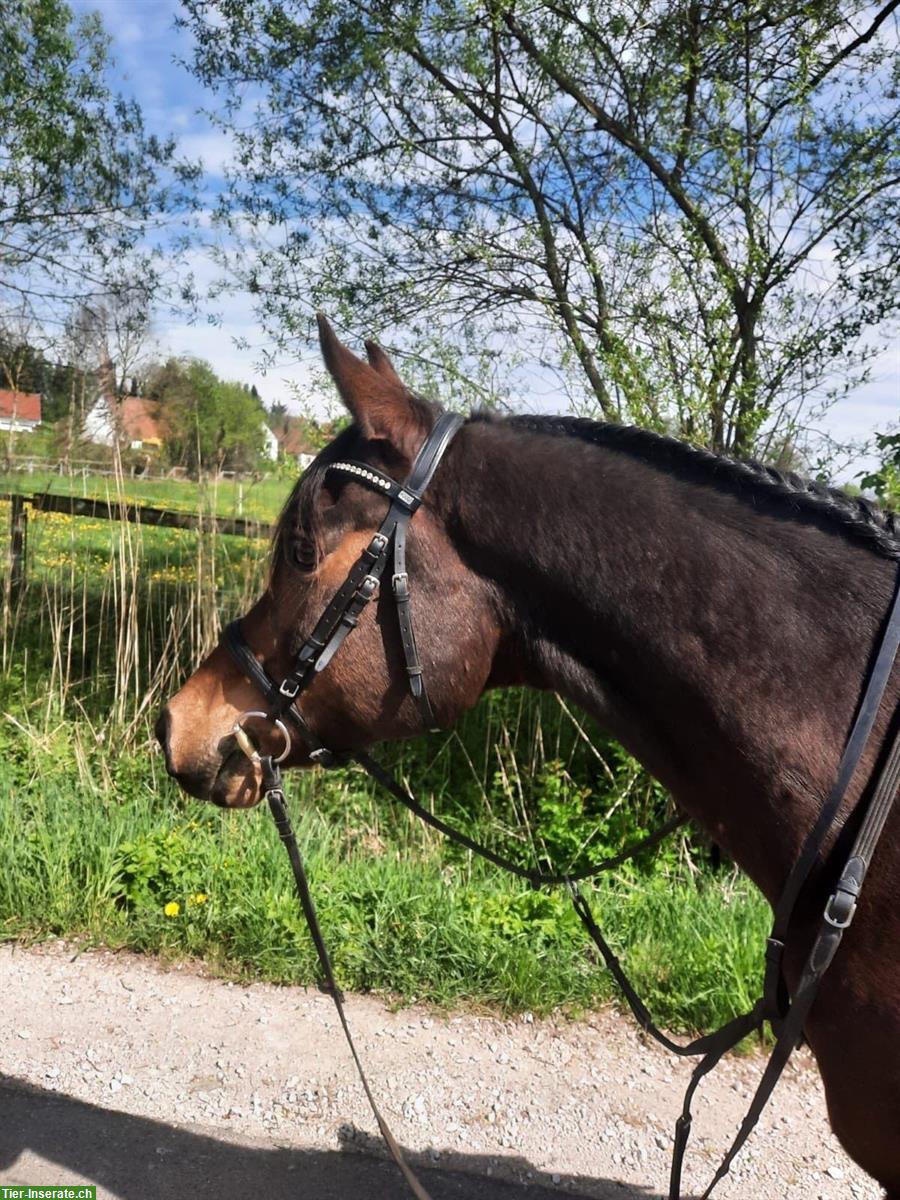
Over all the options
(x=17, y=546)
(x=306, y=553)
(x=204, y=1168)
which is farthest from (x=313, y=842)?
(x=17, y=546)

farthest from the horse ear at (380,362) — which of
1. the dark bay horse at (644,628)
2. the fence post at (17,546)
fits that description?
the fence post at (17,546)

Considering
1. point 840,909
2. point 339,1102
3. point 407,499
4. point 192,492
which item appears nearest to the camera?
point 840,909

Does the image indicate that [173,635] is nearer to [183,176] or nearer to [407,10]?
[183,176]

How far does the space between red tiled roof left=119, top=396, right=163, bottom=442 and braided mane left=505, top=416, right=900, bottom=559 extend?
399 cm

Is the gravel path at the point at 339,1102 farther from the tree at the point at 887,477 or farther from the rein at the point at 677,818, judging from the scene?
the tree at the point at 887,477

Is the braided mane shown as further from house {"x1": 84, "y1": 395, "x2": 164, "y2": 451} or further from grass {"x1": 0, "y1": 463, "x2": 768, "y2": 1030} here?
house {"x1": 84, "y1": 395, "x2": 164, "y2": 451}

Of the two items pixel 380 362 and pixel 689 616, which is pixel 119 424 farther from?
pixel 689 616

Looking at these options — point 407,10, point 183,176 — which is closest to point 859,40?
point 407,10

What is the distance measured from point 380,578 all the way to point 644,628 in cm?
54

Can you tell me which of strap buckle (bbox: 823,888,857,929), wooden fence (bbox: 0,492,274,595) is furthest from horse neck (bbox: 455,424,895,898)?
wooden fence (bbox: 0,492,274,595)

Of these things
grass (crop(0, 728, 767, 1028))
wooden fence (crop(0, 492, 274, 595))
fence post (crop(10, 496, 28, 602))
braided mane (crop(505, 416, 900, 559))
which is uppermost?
braided mane (crop(505, 416, 900, 559))

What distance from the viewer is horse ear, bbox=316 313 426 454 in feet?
5.45

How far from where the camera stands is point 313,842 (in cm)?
411

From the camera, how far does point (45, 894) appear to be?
3.59m
